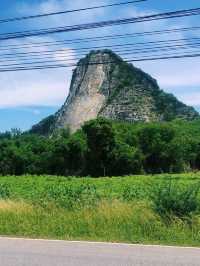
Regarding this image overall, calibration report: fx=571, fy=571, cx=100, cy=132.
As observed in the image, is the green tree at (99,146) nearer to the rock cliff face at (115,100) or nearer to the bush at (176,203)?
the bush at (176,203)

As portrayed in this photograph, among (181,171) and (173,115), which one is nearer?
(181,171)

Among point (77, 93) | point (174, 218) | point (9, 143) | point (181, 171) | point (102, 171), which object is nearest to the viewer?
point (174, 218)

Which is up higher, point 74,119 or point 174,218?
point 74,119

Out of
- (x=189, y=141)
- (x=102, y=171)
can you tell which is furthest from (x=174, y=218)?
(x=189, y=141)

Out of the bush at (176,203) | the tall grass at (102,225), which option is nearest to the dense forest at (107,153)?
the tall grass at (102,225)

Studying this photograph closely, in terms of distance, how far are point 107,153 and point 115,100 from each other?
349 ft

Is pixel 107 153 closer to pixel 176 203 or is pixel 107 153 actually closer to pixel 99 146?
pixel 99 146

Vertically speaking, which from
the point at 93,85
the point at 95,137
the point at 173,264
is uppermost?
the point at 93,85

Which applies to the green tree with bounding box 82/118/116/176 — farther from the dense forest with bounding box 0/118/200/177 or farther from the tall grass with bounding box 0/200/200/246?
the tall grass with bounding box 0/200/200/246

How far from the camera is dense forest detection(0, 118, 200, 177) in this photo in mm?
72500

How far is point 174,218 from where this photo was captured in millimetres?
12781

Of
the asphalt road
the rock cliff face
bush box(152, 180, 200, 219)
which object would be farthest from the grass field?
the rock cliff face

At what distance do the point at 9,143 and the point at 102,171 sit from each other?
83.5 feet

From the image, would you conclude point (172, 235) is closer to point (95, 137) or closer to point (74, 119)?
point (95, 137)
